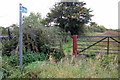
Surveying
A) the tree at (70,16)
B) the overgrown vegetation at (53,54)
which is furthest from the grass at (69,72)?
the tree at (70,16)

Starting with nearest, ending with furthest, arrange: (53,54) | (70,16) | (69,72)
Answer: (69,72)
(53,54)
(70,16)

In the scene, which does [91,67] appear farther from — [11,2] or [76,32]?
[76,32]

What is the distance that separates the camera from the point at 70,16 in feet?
33.2

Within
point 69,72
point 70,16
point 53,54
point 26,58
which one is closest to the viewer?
point 69,72

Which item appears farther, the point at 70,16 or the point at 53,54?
the point at 70,16

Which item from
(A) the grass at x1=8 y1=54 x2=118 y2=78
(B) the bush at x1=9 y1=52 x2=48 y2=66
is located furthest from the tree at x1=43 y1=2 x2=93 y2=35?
(A) the grass at x1=8 y1=54 x2=118 y2=78

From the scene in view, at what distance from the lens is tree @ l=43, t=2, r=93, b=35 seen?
10.1m

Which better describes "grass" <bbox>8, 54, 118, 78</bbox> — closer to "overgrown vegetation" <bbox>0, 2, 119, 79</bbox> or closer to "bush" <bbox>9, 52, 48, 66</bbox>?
"overgrown vegetation" <bbox>0, 2, 119, 79</bbox>

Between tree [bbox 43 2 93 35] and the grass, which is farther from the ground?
tree [bbox 43 2 93 35]

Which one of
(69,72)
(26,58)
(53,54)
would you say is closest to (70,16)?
(53,54)

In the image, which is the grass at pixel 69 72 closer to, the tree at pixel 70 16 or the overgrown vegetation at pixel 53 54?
the overgrown vegetation at pixel 53 54

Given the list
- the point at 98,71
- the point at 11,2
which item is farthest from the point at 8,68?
the point at 11,2

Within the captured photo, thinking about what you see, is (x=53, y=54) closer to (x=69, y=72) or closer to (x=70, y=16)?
(x=69, y=72)

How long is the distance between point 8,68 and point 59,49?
2134 mm
